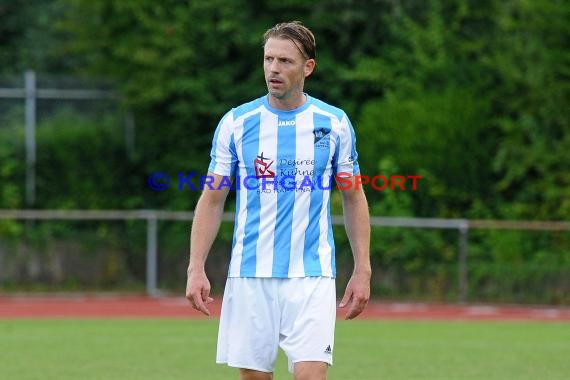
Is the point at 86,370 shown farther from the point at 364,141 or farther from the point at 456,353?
the point at 364,141

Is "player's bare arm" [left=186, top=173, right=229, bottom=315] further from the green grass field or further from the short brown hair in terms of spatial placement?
the green grass field

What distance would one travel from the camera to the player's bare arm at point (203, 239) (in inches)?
245

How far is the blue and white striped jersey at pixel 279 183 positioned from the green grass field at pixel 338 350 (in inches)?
179

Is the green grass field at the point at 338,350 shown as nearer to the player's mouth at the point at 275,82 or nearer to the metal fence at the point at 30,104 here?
the player's mouth at the point at 275,82

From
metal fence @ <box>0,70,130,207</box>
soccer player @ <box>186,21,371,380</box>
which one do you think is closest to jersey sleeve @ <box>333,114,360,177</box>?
soccer player @ <box>186,21,371,380</box>

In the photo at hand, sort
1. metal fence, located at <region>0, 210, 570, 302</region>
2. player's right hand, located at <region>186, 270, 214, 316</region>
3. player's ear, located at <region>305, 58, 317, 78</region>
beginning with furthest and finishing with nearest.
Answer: metal fence, located at <region>0, 210, 570, 302</region> < player's ear, located at <region>305, 58, 317, 78</region> < player's right hand, located at <region>186, 270, 214, 316</region>

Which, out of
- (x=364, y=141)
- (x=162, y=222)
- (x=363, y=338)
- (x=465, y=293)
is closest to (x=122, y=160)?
(x=162, y=222)

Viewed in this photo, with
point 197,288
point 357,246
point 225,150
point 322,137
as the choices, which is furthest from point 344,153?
point 197,288

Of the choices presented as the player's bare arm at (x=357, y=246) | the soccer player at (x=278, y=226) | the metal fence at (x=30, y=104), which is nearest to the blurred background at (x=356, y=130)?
the metal fence at (x=30, y=104)

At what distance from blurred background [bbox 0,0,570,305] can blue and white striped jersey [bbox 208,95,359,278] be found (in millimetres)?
14258

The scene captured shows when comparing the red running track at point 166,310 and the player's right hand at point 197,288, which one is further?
the red running track at point 166,310

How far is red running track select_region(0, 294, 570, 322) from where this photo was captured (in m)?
18.5

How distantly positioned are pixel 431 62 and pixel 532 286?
4.91 meters

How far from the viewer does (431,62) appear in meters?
23.2
